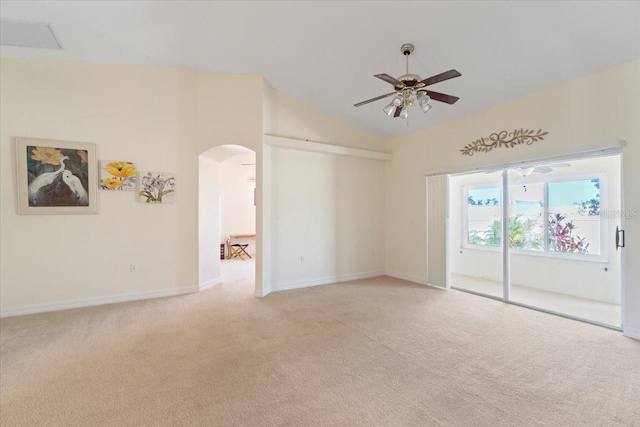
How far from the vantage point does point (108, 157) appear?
4551 millimetres

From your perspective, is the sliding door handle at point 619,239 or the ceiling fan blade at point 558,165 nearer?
the sliding door handle at point 619,239

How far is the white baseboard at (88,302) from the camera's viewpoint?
404cm

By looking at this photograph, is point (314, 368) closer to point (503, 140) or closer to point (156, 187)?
point (156, 187)

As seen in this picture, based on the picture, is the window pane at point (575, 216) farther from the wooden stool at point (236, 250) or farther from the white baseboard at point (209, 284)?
the wooden stool at point (236, 250)

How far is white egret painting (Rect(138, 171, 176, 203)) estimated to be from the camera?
15.6 feet

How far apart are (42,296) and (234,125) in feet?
12.8

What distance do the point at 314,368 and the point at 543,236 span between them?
176 inches

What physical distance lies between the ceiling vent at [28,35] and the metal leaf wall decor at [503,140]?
6.46m

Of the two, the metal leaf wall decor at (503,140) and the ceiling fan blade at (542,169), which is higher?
the metal leaf wall decor at (503,140)

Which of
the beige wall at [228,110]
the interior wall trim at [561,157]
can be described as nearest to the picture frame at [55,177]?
the beige wall at [228,110]

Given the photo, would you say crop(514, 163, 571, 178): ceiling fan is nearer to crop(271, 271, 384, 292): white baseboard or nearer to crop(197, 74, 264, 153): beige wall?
crop(271, 271, 384, 292): white baseboard

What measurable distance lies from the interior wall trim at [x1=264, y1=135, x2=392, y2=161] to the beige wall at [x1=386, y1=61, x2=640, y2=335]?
514mm

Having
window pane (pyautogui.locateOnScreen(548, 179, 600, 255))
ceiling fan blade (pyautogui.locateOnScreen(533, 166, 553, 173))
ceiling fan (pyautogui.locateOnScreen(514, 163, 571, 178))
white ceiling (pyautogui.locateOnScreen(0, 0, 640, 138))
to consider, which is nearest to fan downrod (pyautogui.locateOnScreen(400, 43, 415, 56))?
white ceiling (pyautogui.locateOnScreen(0, 0, 640, 138))

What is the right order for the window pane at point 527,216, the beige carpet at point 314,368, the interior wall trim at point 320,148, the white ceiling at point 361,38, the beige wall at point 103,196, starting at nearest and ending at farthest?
the beige carpet at point 314,368 → the white ceiling at point 361,38 → the beige wall at point 103,196 → the window pane at point 527,216 → the interior wall trim at point 320,148
